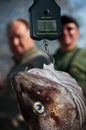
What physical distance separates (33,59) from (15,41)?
1.77ft

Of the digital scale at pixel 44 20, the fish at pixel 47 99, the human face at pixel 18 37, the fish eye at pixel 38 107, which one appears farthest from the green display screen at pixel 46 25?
the human face at pixel 18 37

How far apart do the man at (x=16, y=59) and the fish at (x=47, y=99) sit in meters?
2.12

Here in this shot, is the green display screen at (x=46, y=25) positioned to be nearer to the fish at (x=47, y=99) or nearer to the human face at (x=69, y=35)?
the fish at (x=47, y=99)

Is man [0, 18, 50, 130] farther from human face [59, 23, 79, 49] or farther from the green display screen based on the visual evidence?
the green display screen

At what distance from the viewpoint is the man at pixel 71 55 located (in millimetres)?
3895

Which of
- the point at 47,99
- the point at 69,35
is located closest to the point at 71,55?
the point at 69,35

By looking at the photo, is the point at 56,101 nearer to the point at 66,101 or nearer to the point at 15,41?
the point at 66,101

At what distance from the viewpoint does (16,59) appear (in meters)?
4.34

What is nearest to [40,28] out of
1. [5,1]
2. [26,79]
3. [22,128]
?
[26,79]

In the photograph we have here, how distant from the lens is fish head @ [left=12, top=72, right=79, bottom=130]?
1.88 metres

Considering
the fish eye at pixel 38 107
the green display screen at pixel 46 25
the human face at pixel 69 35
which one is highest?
the green display screen at pixel 46 25

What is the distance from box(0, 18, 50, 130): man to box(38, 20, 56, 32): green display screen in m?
1.96

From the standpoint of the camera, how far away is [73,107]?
6.39ft

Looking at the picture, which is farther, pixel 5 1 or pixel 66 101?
pixel 5 1
